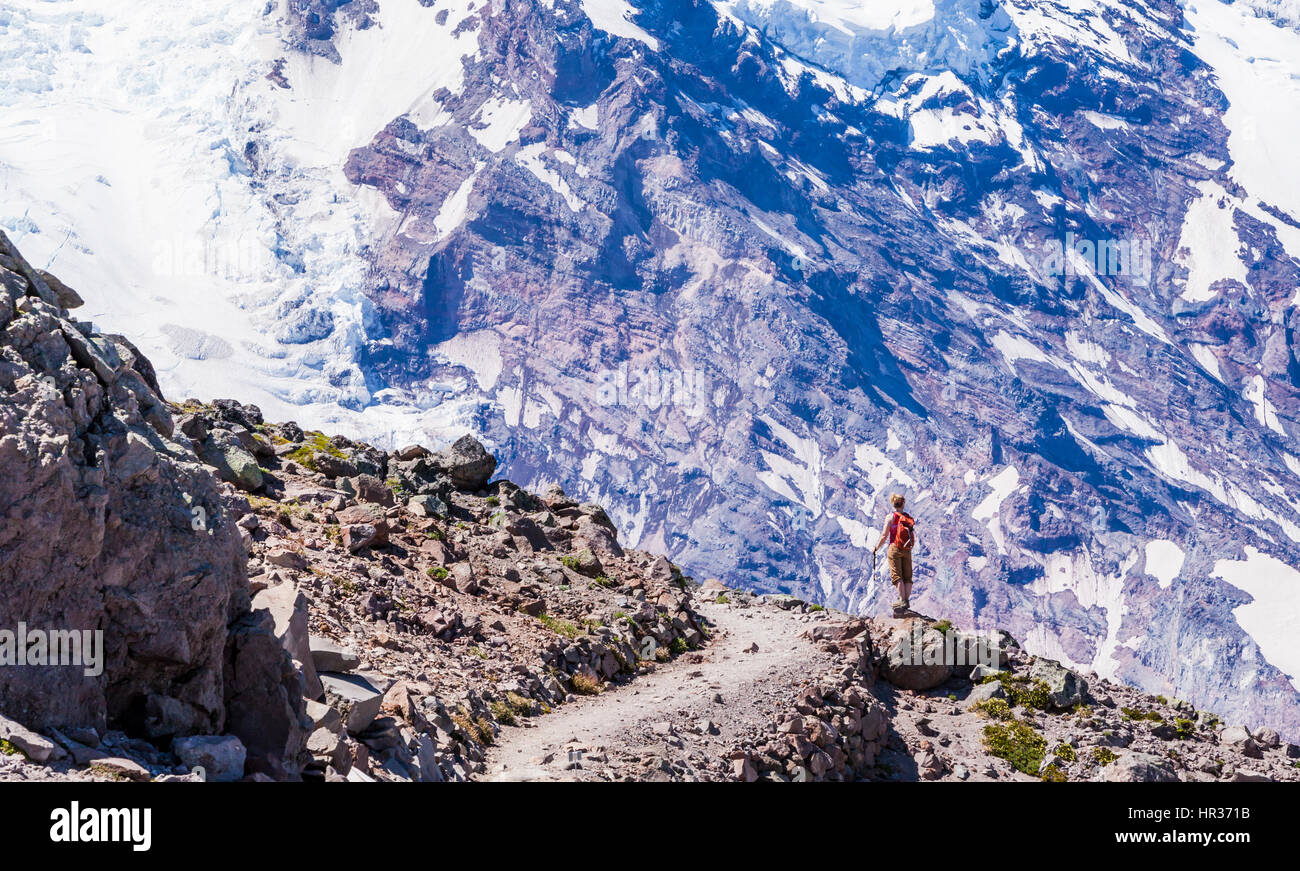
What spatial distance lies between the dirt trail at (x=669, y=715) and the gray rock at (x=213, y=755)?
587cm

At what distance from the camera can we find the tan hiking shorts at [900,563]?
2914 centimetres

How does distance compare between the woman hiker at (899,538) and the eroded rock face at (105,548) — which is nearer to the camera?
the eroded rock face at (105,548)

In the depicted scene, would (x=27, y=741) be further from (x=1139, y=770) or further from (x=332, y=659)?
(x=1139, y=770)

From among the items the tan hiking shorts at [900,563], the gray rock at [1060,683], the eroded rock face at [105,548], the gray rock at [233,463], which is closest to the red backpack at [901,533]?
the tan hiking shorts at [900,563]

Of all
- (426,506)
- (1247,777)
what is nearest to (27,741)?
(426,506)

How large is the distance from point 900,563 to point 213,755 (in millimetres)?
20923

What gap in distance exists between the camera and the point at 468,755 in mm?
17656

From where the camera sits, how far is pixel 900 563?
2959 cm

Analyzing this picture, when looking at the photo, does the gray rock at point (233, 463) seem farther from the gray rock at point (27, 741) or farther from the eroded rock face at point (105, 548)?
the gray rock at point (27, 741)
